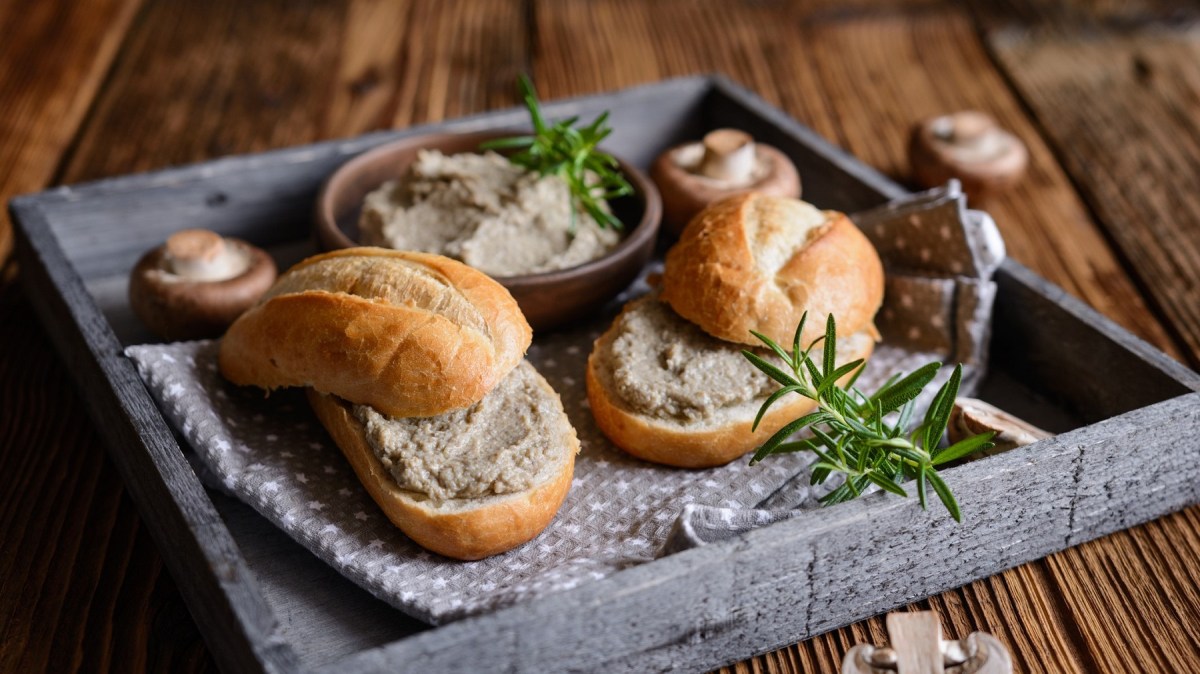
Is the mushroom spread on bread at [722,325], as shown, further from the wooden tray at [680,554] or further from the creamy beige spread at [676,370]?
the wooden tray at [680,554]

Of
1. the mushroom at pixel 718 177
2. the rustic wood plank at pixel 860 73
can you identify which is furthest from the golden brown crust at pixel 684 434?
the rustic wood plank at pixel 860 73

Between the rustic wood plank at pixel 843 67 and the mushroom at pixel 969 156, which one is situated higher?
the mushroom at pixel 969 156

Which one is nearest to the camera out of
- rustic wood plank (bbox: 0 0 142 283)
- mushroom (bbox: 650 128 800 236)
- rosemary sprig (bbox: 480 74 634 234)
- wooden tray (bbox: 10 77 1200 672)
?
wooden tray (bbox: 10 77 1200 672)

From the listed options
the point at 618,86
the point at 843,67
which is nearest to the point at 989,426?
the point at 618,86

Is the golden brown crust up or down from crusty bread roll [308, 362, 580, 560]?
down

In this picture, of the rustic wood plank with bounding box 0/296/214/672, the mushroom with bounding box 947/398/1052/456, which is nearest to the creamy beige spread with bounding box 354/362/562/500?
the rustic wood plank with bounding box 0/296/214/672

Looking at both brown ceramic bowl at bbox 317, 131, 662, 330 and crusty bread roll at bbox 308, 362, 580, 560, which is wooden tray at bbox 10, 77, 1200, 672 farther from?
brown ceramic bowl at bbox 317, 131, 662, 330

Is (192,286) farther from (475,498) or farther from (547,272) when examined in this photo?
(475,498)
